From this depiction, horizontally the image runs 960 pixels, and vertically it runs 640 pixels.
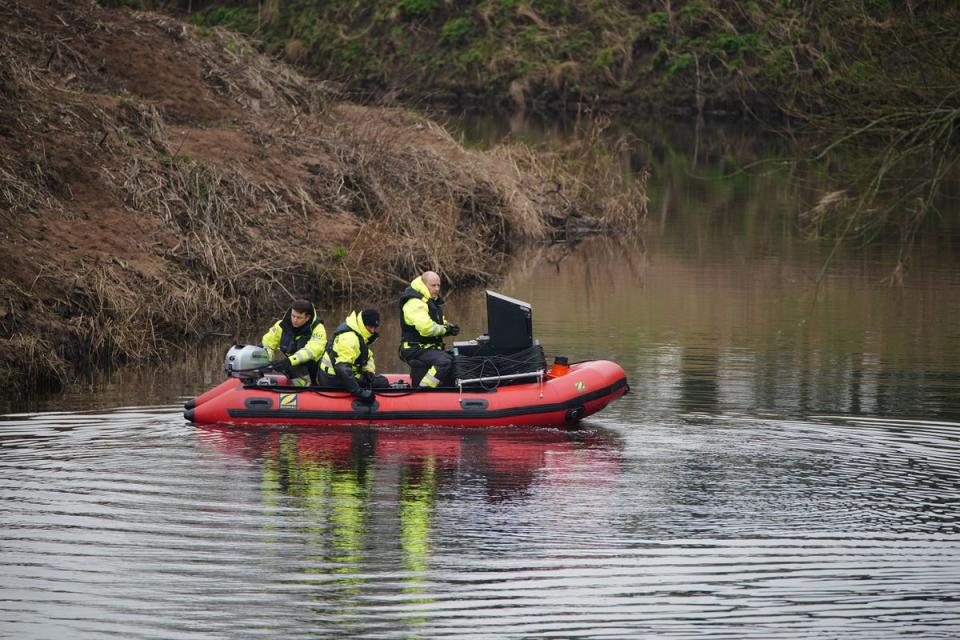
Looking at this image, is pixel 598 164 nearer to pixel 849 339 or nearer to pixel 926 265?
pixel 926 265

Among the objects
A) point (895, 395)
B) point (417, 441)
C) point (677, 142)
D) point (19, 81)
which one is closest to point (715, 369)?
point (895, 395)

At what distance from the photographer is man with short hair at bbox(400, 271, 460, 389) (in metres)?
16.9

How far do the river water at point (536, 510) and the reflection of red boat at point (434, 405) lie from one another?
0.18 m

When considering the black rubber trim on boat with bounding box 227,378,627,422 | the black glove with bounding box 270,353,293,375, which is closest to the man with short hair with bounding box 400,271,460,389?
the black rubber trim on boat with bounding box 227,378,627,422

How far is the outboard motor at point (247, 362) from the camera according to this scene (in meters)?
16.9

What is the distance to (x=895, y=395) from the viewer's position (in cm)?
1798

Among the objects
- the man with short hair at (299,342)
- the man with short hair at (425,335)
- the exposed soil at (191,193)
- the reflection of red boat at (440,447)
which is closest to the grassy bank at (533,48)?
the exposed soil at (191,193)

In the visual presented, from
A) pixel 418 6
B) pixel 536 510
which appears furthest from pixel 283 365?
pixel 418 6

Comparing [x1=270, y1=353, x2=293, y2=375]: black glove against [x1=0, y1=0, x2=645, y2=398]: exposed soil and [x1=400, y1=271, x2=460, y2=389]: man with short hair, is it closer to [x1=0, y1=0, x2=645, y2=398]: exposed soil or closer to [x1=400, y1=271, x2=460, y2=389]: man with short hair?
[x1=400, y1=271, x2=460, y2=389]: man with short hair

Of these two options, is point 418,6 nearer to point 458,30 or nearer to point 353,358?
point 458,30

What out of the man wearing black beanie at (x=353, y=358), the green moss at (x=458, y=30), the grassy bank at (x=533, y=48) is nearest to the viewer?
the man wearing black beanie at (x=353, y=358)

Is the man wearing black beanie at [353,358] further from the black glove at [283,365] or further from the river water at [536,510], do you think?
the river water at [536,510]

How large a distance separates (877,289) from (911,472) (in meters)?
Result: 12.1

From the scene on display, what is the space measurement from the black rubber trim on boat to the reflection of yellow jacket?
0.45 metres
